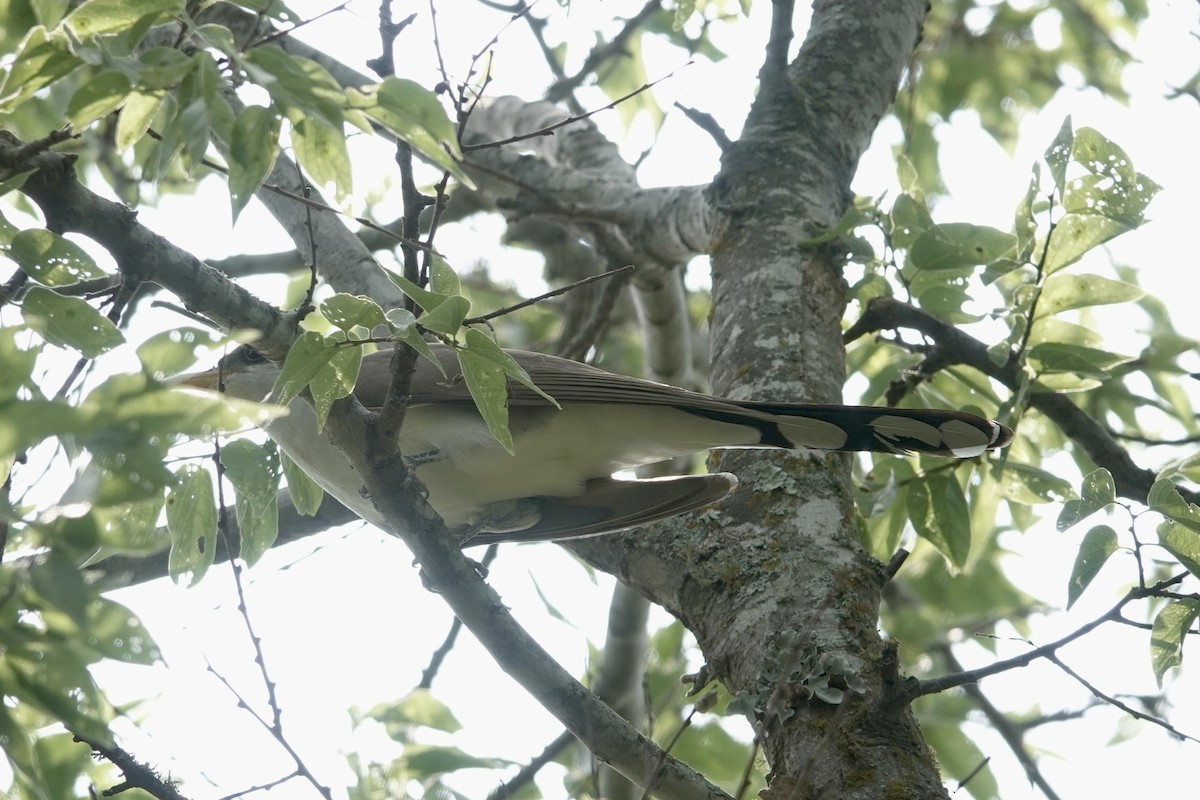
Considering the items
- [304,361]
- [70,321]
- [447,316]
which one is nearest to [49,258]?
[70,321]

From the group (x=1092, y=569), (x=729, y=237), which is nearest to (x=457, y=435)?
(x=729, y=237)

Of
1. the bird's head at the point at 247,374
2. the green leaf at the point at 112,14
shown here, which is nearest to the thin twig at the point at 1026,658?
the green leaf at the point at 112,14

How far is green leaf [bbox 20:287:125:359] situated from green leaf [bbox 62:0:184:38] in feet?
1.56

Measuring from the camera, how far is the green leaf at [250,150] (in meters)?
1.48

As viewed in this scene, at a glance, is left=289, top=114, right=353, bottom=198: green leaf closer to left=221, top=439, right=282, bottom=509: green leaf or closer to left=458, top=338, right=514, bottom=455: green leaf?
left=458, top=338, right=514, bottom=455: green leaf

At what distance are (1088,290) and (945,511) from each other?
77cm

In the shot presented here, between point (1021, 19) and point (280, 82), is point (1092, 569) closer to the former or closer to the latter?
point (280, 82)

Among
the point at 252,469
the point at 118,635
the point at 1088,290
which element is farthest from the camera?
the point at 1088,290

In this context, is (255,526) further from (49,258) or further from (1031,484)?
(1031,484)

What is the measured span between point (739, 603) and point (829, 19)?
2.64 meters

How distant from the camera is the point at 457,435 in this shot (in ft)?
10.4

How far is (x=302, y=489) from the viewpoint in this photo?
2.57 meters

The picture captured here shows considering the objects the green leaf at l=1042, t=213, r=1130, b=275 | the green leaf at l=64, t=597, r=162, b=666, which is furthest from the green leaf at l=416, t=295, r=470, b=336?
the green leaf at l=1042, t=213, r=1130, b=275

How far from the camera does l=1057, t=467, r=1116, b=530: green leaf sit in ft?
6.68
